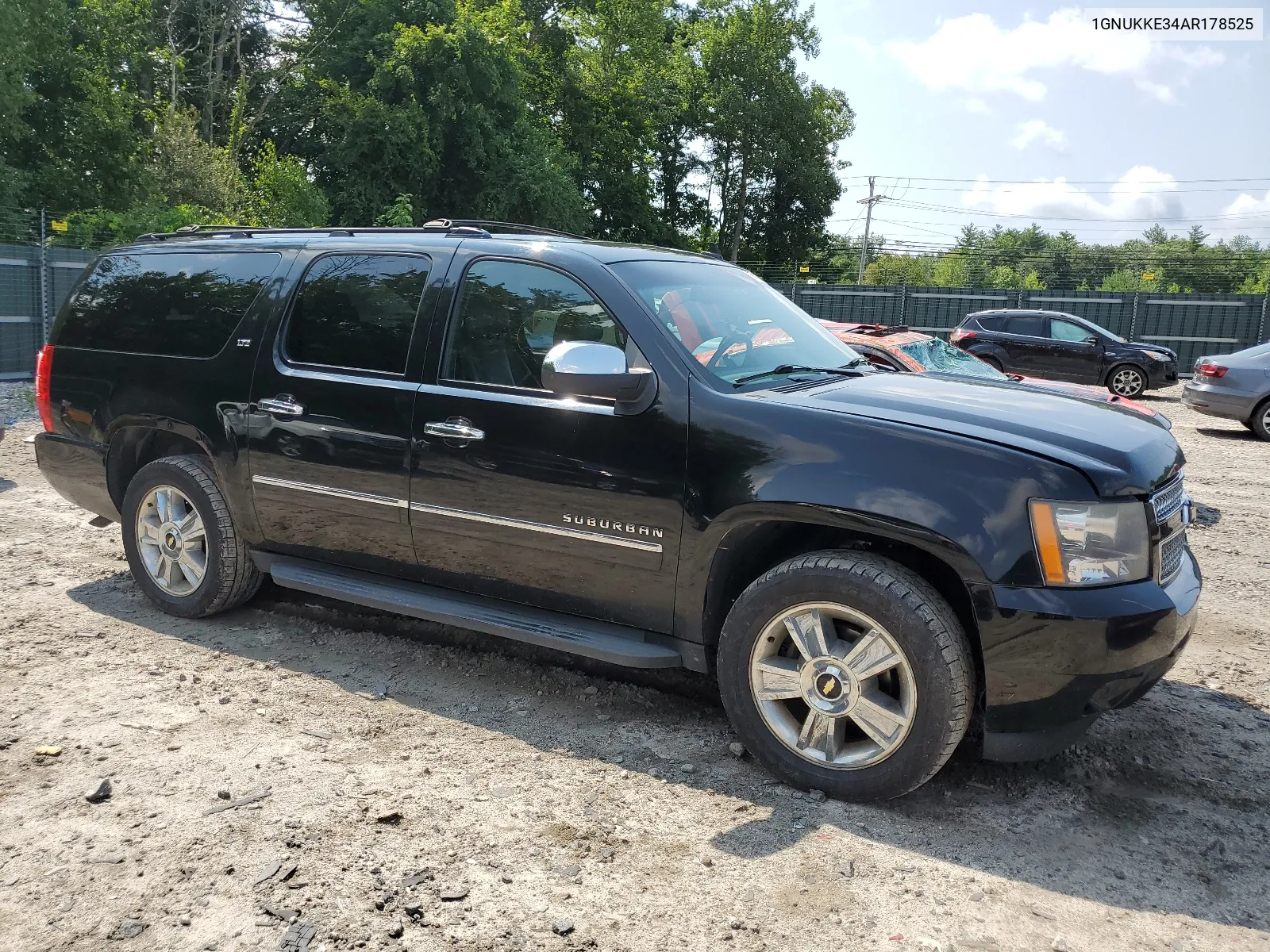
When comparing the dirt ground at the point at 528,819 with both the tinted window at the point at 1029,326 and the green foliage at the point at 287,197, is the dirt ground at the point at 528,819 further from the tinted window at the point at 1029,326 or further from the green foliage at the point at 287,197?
the green foliage at the point at 287,197

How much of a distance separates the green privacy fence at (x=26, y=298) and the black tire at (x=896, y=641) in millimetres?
→ 15175

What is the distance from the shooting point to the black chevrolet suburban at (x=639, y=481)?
3.12 metres

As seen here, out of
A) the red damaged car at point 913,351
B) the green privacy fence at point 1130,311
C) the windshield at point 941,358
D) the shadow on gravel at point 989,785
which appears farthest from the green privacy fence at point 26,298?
the green privacy fence at point 1130,311

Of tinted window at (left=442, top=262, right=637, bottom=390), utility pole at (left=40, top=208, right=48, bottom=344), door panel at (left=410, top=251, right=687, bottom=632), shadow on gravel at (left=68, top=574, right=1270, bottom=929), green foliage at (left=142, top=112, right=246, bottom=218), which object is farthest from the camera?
green foliage at (left=142, top=112, right=246, bottom=218)

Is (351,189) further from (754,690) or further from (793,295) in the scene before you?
(754,690)

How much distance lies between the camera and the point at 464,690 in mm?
4270

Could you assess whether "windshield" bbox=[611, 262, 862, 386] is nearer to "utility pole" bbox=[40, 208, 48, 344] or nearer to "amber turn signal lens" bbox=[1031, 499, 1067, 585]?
"amber turn signal lens" bbox=[1031, 499, 1067, 585]

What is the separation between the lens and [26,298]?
51.5ft

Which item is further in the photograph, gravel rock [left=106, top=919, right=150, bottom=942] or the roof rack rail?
the roof rack rail

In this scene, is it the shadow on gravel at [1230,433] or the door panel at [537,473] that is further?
the shadow on gravel at [1230,433]

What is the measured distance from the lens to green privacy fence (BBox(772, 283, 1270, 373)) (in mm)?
24547

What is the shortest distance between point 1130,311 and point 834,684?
83.0 feet

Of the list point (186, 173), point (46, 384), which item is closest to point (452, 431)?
point (46, 384)

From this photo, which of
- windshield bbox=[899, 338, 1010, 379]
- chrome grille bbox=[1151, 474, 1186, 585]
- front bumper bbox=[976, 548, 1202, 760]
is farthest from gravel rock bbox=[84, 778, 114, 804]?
windshield bbox=[899, 338, 1010, 379]
